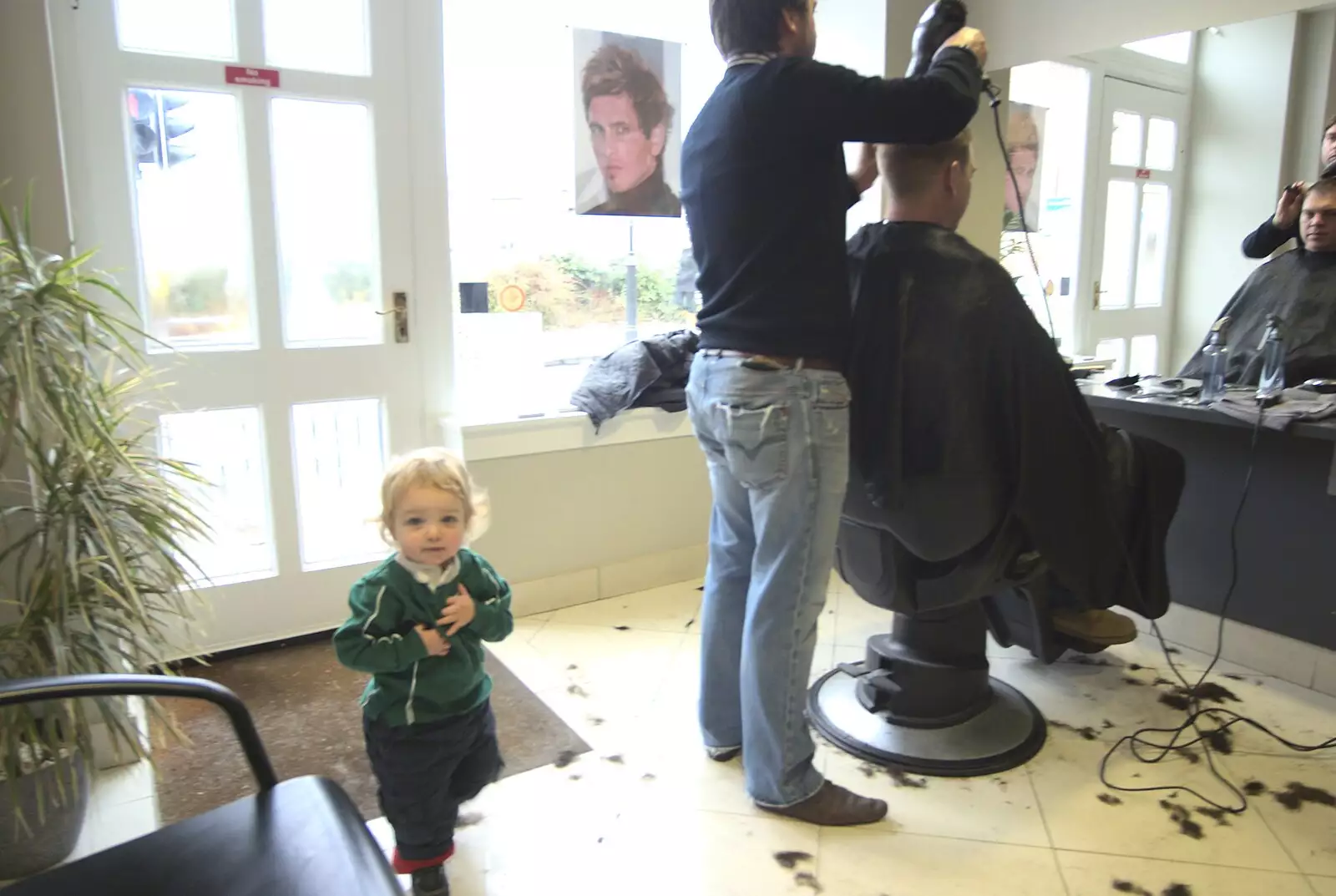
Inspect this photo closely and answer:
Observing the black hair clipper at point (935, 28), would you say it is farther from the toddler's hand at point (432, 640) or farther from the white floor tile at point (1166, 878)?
the white floor tile at point (1166, 878)

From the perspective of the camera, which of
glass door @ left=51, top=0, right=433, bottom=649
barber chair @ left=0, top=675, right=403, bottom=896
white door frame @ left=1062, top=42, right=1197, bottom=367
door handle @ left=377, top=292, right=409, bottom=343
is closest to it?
barber chair @ left=0, top=675, right=403, bottom=896

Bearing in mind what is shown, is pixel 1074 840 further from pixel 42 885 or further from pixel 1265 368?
pixel 42 885

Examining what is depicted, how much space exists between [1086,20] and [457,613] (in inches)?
95.0

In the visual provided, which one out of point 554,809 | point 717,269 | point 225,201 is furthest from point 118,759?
point 717,269

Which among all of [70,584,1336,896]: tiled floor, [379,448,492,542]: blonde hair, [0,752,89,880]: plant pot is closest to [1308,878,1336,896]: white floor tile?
[70,584,1336,896]: tiled floor

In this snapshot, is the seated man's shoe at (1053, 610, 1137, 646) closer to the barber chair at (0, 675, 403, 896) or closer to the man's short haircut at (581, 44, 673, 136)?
the barber chair at (0, 675, 403, 896)

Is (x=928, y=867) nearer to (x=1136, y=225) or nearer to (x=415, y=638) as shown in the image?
(x=415, y=638)

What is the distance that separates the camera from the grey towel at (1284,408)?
6.50 ft

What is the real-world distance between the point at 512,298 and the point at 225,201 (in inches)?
35.7

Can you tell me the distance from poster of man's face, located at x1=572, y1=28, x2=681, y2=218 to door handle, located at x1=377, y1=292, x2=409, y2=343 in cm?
73

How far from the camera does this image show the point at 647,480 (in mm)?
2961

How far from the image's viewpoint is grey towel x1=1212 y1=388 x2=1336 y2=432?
1.98 meters

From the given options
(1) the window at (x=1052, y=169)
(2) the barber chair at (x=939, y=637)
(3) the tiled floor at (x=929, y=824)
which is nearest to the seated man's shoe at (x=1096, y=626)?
(2) the barber chair at (x=939, y=637)

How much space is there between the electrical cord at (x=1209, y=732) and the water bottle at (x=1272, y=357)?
0.52 ft
